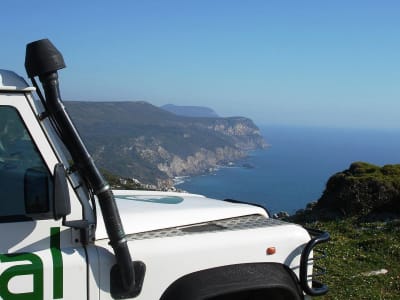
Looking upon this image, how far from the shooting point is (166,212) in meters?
3.67

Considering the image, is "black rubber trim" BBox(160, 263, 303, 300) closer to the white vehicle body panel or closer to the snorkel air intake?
the white vehicle body panel

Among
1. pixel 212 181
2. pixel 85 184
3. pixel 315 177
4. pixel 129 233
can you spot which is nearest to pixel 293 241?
pixel 129 233

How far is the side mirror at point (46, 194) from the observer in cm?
288

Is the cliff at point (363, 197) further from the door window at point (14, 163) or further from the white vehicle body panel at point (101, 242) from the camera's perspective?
the door window at point (14, 163)

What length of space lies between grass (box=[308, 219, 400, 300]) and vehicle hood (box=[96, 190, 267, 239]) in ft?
11.6

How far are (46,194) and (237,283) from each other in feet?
4.36

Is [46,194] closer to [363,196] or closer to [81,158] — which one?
[81,158]

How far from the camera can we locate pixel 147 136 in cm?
15050

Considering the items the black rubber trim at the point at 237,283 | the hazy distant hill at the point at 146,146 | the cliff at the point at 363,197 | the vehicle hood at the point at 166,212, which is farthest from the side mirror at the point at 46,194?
the hazy distant hill at the point at 146,146

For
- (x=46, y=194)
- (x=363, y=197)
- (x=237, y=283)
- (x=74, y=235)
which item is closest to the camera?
(x=46, y=194)

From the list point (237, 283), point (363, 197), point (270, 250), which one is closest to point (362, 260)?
point (363, 197)

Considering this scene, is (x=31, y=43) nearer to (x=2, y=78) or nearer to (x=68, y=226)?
(x=2, y=78)

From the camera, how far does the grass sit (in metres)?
7.35

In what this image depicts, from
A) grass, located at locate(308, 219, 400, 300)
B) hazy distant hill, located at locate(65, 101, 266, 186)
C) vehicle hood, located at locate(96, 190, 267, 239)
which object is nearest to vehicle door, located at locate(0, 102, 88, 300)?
vehicle hood, located at locate(96, 190, 267, 239)
